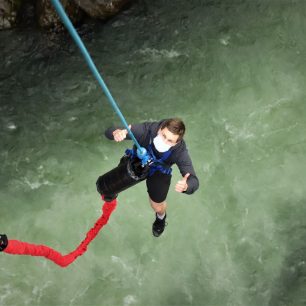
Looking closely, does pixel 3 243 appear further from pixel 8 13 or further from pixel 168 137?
pixel 8 13

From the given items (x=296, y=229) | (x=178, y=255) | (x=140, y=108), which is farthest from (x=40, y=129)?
(x=296, y=229)

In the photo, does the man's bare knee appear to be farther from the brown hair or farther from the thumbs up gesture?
the brown hair

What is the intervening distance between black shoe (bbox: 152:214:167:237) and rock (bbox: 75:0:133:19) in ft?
12.9

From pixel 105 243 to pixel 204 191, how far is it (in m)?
1.51

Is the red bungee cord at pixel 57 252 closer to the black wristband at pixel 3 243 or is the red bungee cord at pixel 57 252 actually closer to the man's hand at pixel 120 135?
the black wristband at pixel 3 243

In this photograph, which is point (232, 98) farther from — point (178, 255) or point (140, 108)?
point (178, 255)

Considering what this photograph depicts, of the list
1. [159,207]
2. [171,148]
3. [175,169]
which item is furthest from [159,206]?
[175,169]

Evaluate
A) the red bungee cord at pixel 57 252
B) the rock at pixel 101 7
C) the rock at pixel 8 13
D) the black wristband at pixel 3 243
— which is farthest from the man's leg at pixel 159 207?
the rock at pixel 8 13

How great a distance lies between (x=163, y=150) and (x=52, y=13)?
426 centimetres

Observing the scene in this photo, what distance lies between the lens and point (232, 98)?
5.90 m

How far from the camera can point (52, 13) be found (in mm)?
6523

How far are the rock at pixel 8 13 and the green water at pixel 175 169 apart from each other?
0.15 metres

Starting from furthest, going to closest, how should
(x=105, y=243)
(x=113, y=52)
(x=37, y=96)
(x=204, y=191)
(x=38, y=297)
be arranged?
(x=113, y=52) < (x=37, y=96) < (x=204, y=191) < (x=105, y=243) < (x=38, y=297)

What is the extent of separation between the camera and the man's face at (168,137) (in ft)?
10.9
